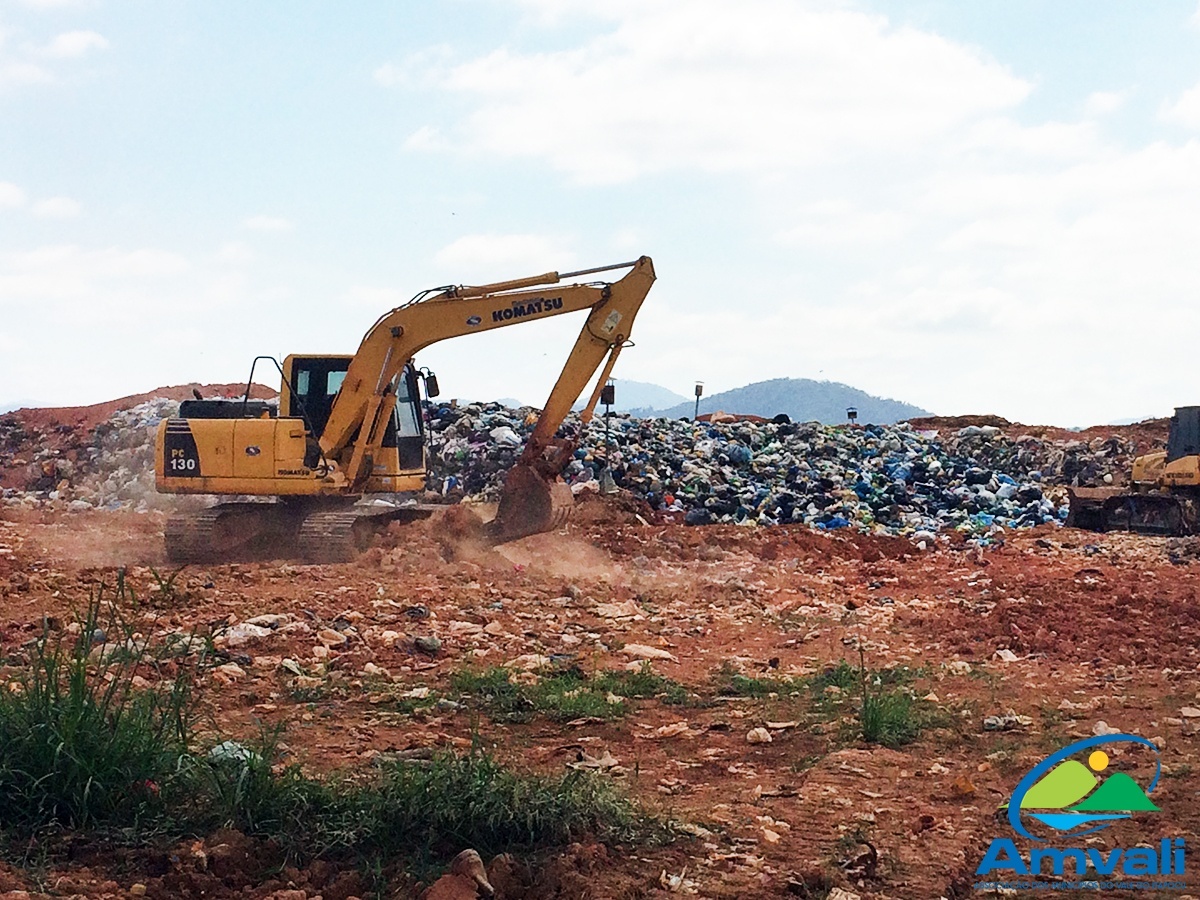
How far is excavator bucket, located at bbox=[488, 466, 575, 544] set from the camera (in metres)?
12.2

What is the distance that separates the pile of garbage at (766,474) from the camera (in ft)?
57.0

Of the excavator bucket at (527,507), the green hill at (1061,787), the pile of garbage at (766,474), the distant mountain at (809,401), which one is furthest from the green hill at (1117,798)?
the distant mountain at (809,401)

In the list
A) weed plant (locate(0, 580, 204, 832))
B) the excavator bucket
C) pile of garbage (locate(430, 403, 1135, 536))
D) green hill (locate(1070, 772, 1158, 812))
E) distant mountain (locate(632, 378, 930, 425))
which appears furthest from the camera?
Result: distant mountain (locate(632, 378, 930, 425))

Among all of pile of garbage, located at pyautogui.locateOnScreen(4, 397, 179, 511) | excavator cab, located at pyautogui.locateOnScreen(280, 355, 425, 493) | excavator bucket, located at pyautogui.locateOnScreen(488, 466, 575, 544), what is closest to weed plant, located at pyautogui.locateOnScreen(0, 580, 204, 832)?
excavator bucket, located at pyautogui.locateOnScreen(488, 466, 575, 544)

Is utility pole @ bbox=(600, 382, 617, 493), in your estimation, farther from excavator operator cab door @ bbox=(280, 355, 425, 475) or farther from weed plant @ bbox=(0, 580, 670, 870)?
weed plant @ bbox=(0, 580, 670, 870)

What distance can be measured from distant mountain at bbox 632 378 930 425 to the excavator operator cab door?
75428 mm

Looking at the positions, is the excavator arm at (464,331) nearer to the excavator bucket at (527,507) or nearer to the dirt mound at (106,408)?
the excavator bucket at (527,507)

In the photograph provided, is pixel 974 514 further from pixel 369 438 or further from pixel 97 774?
pixel 97 774

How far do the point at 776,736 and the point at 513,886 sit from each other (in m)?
2.61

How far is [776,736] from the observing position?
6012mm

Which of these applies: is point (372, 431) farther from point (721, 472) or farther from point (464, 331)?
point (721, 472)

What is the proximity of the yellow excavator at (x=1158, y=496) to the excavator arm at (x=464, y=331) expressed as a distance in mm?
9268

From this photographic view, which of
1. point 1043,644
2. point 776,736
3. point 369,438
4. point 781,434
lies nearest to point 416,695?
point 776,736

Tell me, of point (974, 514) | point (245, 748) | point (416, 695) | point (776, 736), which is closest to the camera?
point (245, 748)
